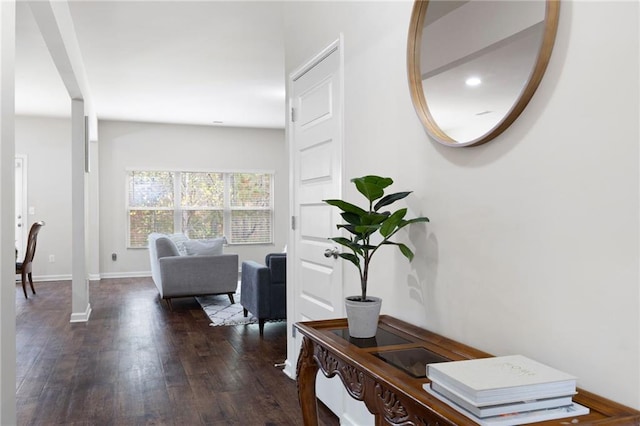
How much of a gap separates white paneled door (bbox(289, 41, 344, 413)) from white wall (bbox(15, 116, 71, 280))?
6.22m

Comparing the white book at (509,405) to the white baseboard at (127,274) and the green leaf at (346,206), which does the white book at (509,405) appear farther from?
the white baseboard at (127,274)

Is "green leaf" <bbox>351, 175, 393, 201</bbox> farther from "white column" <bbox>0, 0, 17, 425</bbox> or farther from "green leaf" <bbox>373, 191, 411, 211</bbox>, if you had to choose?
"white column" <bbox>0, 0, 17, 425</bbox>

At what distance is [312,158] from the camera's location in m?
2.94

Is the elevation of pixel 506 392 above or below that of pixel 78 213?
below

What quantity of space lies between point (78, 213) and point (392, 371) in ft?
15.4

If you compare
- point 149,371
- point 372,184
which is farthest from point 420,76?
point 149,371

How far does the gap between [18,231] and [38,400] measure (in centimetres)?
595


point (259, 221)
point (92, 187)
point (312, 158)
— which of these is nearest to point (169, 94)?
point (92, 187)

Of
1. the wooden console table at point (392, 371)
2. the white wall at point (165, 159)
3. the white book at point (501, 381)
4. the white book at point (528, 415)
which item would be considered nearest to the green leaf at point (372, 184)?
the wooden console table at point (392, 371)

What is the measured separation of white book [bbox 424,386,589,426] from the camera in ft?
3.14

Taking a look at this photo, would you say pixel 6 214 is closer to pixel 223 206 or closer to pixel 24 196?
pixel 24 196

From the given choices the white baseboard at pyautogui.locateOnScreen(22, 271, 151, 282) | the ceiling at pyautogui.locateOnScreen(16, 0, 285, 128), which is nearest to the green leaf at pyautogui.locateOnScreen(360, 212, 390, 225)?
the ceiling at pyautogui.locateOnScreen(16, 0, 285, 128)

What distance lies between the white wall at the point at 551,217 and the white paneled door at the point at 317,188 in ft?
2.20

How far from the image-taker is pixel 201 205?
895cm
